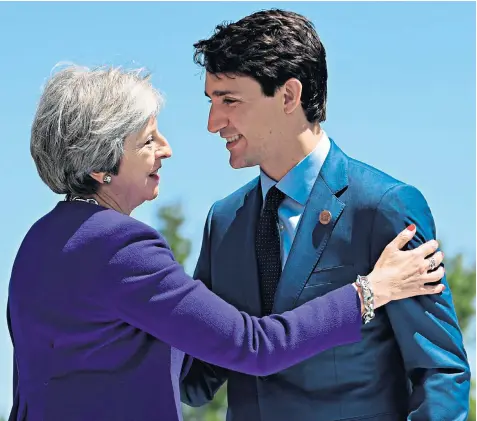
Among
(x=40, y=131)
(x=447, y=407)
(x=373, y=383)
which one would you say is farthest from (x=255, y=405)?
(x=40, y=131)

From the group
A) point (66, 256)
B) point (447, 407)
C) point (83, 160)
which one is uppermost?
point (83, 160)

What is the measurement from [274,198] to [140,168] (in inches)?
21.4

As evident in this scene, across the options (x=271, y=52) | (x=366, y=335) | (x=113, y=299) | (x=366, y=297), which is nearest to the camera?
(x=113, y=299)

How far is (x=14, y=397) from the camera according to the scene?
11.0 feet

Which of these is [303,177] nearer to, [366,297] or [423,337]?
[366,297]

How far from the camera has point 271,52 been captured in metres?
3.55

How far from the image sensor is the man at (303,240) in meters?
3.36

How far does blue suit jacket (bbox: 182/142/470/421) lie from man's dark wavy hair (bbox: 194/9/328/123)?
0.34 m

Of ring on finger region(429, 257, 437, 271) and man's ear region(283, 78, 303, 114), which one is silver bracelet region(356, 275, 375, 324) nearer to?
ring on finger region(429, 257, 437, 271)

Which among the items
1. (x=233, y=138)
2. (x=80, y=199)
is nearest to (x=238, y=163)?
(x=233, y=138)

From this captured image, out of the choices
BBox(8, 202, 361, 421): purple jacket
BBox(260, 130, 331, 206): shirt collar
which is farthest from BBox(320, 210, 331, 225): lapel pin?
BBox(8, 202, 361, 421): purple jacket

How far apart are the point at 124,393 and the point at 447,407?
99 centimetres

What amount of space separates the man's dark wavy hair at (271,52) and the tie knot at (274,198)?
267 millimetres

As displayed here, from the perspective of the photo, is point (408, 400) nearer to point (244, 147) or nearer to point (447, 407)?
point (447, 407)
